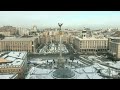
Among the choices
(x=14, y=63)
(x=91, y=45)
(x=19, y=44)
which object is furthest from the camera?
(x=91, y=45)

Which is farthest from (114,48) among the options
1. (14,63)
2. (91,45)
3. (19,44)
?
(14,63)

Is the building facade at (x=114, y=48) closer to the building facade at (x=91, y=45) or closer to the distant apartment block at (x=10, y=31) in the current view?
the building facade at (x=91, y=45)

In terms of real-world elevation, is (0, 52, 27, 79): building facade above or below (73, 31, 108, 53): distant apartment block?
below

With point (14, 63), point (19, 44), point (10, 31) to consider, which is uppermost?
point (10, 31)

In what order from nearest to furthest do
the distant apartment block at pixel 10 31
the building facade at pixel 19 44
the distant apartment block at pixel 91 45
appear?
the distant apartment block at pixel 10 31
the building facade at pixel 19 44
the distant apartment block at pixel 91 45

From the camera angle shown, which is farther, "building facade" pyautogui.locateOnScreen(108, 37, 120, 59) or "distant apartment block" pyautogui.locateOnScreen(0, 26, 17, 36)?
"building facade" pyautogui.locateOnScreen(108, 37, 120, 59)

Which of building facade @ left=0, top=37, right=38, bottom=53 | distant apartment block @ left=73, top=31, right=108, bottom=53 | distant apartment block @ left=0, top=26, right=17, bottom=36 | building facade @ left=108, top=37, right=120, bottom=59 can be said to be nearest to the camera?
distant apartment block @ left=0, top=26, right=17, bottom=36

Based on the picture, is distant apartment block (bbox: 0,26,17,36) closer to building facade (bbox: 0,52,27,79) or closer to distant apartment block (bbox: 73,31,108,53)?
building facade (bbox: 0,52,27,79)

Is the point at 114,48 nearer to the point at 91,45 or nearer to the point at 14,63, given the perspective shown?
the point at 91,45

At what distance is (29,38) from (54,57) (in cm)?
64

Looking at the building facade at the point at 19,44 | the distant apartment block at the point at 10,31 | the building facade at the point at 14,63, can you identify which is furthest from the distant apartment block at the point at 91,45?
the distant apartment block at the point at 10,31

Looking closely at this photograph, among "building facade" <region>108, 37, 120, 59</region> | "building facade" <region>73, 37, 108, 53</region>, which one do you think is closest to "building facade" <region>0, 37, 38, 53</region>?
"building facade" <region>73, 37, 108, 53</region>

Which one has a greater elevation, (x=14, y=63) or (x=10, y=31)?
(x=10, y=31)
